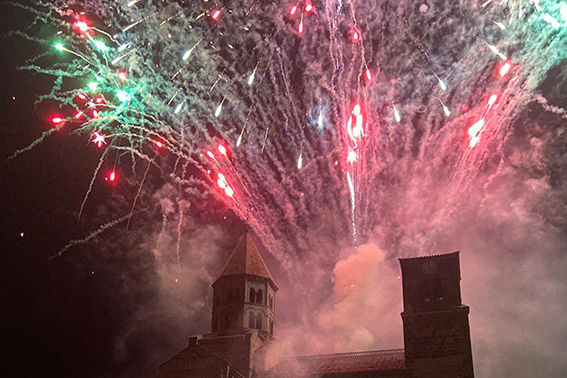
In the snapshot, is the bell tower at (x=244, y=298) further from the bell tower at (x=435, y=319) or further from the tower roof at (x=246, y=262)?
the bell tower at (x=435, y=319)

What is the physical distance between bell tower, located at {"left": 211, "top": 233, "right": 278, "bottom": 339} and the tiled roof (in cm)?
308

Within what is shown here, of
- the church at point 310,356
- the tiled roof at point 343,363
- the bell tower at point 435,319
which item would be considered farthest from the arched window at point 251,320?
the bell tower at point 435,319

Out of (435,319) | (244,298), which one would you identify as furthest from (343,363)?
(244,298)

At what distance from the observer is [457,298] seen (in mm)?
27781

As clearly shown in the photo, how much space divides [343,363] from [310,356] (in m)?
2.62

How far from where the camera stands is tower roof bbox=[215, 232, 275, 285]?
36375mm

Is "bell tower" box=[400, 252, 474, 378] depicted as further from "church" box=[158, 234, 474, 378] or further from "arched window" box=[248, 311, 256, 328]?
"arched window" box=[248, 311, 256, 328]

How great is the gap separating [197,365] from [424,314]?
1294cm

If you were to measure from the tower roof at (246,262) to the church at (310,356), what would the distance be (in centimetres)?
2

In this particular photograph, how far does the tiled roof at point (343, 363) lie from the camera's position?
30.4 m

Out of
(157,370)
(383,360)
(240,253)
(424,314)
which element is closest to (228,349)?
(157,370)

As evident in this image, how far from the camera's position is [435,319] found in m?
27.6

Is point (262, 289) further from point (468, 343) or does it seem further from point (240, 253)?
point (468, 343)

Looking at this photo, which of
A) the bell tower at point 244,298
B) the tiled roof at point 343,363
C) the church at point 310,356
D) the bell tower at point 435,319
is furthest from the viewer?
the bell tower at point 244,298
